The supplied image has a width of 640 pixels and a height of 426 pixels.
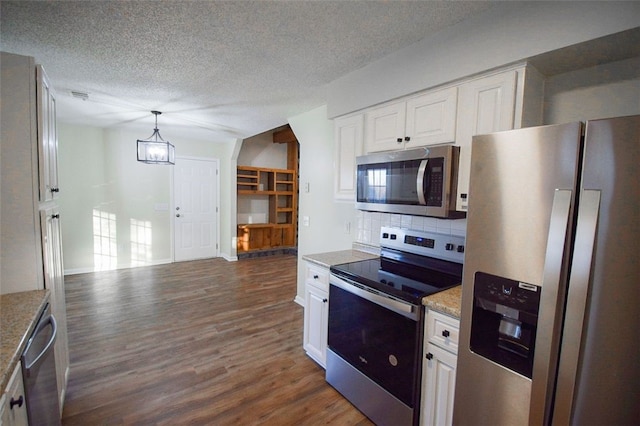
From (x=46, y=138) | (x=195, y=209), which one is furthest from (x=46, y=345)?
(x=195, y=209)

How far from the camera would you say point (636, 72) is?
143 centimetres

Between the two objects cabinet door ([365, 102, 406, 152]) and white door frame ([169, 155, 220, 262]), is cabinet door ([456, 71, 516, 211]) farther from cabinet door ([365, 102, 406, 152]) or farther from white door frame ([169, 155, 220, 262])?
white door frame ([169, 155, 220, 262])

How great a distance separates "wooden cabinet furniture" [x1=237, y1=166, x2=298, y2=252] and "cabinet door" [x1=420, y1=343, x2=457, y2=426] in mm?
5207

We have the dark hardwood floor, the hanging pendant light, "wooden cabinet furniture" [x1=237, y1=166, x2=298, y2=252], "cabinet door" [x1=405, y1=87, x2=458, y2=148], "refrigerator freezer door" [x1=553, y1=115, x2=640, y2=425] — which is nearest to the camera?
"refrigerator freezer door" [x1=553, y1=115, x2=640, y2=425]

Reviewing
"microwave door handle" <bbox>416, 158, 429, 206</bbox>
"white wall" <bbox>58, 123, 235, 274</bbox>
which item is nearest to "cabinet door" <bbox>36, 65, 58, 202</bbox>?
"microwave door handle" <bbox>416, 158, 429, 206</bbox>

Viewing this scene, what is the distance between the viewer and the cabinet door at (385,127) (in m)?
2.09

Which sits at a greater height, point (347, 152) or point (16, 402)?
point (347, 152)

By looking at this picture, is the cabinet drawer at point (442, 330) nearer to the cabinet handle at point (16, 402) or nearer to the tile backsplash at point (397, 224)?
the tile backsplash at point (397, 224)

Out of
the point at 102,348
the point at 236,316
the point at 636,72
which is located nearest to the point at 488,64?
the point at 636,72

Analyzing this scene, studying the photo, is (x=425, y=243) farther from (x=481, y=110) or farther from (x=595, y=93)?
(x=595, y=93)

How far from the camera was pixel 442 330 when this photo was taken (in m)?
1.49

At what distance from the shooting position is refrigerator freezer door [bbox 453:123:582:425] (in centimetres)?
103

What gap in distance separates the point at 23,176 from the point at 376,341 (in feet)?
7.22

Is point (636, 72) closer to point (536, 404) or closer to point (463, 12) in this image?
point (463, 12)
